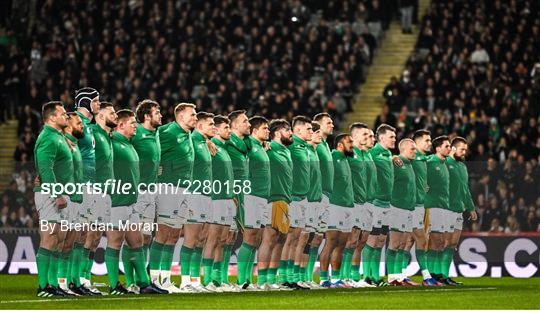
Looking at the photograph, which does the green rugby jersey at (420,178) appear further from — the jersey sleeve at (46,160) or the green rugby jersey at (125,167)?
the jersey sleeve at (46,160)

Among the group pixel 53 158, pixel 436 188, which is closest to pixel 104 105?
pixel 53 158

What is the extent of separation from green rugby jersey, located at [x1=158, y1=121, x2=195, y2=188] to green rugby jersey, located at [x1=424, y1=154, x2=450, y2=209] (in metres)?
4.60

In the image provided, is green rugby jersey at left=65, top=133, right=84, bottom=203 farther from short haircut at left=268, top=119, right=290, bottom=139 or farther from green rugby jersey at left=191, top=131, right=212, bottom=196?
short haircut at left=268, top=119, right=290, bottom=139

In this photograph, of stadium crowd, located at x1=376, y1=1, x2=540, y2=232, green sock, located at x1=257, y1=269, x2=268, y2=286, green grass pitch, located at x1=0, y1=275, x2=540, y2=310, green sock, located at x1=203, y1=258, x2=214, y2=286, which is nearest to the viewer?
green grass pitch, located at x1=0, y1=275, x2=540, y2=310

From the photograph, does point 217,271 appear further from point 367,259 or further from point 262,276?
point 367,259

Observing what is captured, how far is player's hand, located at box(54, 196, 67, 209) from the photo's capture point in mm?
16828

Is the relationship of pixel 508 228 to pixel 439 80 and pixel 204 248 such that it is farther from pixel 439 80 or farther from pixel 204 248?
pixel 439 80

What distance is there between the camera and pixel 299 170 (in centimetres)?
1969

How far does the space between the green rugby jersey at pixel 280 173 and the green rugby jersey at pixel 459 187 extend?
316 centimetres

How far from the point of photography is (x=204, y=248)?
60.5ft

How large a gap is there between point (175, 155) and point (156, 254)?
1.36 m

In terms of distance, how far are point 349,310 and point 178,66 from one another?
19908 millimetres

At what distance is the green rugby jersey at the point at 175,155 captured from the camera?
1809 cm

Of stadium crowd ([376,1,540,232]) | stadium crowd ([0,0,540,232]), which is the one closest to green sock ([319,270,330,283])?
stadium crowd ([376,1,540,232])
